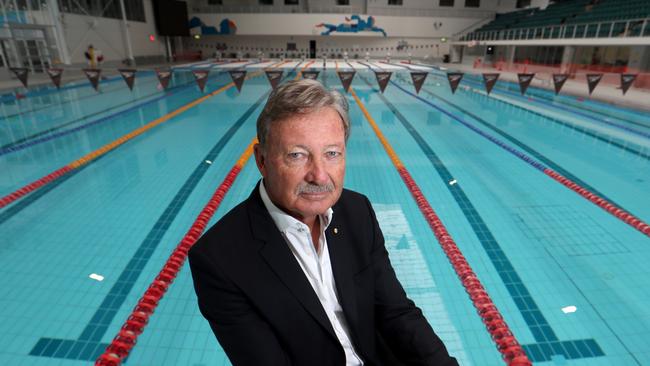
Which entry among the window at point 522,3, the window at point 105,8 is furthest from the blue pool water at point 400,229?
the window at point 522,3

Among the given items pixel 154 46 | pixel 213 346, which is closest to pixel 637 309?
pixel 213 346

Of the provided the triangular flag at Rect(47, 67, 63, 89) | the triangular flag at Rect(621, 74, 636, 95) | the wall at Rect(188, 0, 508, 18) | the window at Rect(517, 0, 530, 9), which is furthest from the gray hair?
the window at Rect(517, 0, 530, 9)

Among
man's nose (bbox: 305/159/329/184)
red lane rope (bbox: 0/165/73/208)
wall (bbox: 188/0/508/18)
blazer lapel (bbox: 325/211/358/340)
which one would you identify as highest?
wall (bbox: 188/0/508/18)

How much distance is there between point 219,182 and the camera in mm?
4090

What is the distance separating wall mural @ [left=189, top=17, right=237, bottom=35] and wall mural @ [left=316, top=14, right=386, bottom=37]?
20.6 feet

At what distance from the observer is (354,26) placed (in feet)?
85.0

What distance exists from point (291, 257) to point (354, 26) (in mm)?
27665

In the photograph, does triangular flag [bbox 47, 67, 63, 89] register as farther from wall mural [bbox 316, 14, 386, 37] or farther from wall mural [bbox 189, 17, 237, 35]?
wall mural [bbox 316, 14, 386, 37]

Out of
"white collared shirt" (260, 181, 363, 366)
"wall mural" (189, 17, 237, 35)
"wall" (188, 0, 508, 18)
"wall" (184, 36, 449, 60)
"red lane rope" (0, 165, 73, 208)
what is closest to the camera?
"white collared shirt" (260, 181, 363, 366)

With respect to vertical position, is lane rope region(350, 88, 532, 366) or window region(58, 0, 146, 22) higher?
window region(58, 0, 146, 22)

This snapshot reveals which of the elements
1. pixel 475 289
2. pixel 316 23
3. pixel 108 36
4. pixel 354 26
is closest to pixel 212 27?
pixel 316 23

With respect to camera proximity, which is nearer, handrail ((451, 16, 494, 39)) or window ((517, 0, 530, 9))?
handrail ((451, 16, 494, 39))

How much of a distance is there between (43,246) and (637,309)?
13.8 ft

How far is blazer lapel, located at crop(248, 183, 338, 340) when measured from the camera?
92 cm
